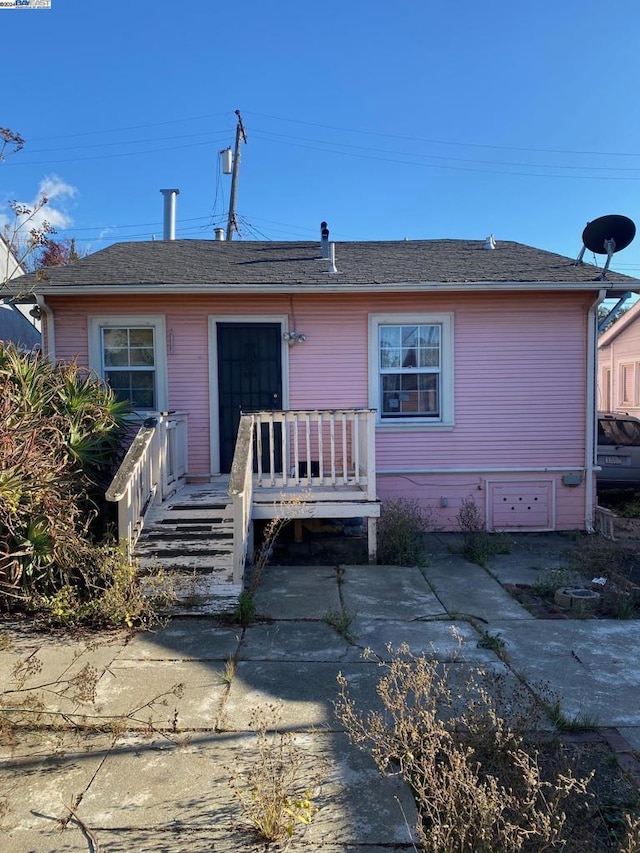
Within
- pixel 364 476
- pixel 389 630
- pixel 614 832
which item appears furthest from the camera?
pixel 364 476

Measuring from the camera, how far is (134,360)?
8.44 meters

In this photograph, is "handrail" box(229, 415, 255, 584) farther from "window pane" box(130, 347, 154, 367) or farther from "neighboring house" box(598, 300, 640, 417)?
"neighboring house" box(598, 300, 640, 417)

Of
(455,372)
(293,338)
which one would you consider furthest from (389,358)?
(293,338)

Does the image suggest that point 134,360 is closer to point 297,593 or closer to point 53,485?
point 53,485

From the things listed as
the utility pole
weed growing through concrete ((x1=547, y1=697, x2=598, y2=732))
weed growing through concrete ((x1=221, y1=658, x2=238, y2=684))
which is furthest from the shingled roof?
the utility pole

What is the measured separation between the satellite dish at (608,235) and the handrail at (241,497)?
19.1 ft

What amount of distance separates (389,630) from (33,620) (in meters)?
2.95

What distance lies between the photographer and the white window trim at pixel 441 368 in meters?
8.41

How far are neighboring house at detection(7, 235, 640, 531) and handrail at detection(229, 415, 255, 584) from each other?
2023 mm

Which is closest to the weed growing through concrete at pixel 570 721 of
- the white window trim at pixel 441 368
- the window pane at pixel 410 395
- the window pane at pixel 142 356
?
the white window trim at pixel 441 368

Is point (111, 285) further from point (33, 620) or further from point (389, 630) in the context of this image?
point (389, 630)

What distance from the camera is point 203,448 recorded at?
8383 mm

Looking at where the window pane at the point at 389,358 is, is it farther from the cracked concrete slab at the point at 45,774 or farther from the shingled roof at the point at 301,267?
the cracked concrete slab at the point at 45,774

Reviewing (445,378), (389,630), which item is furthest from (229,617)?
(445,378)
